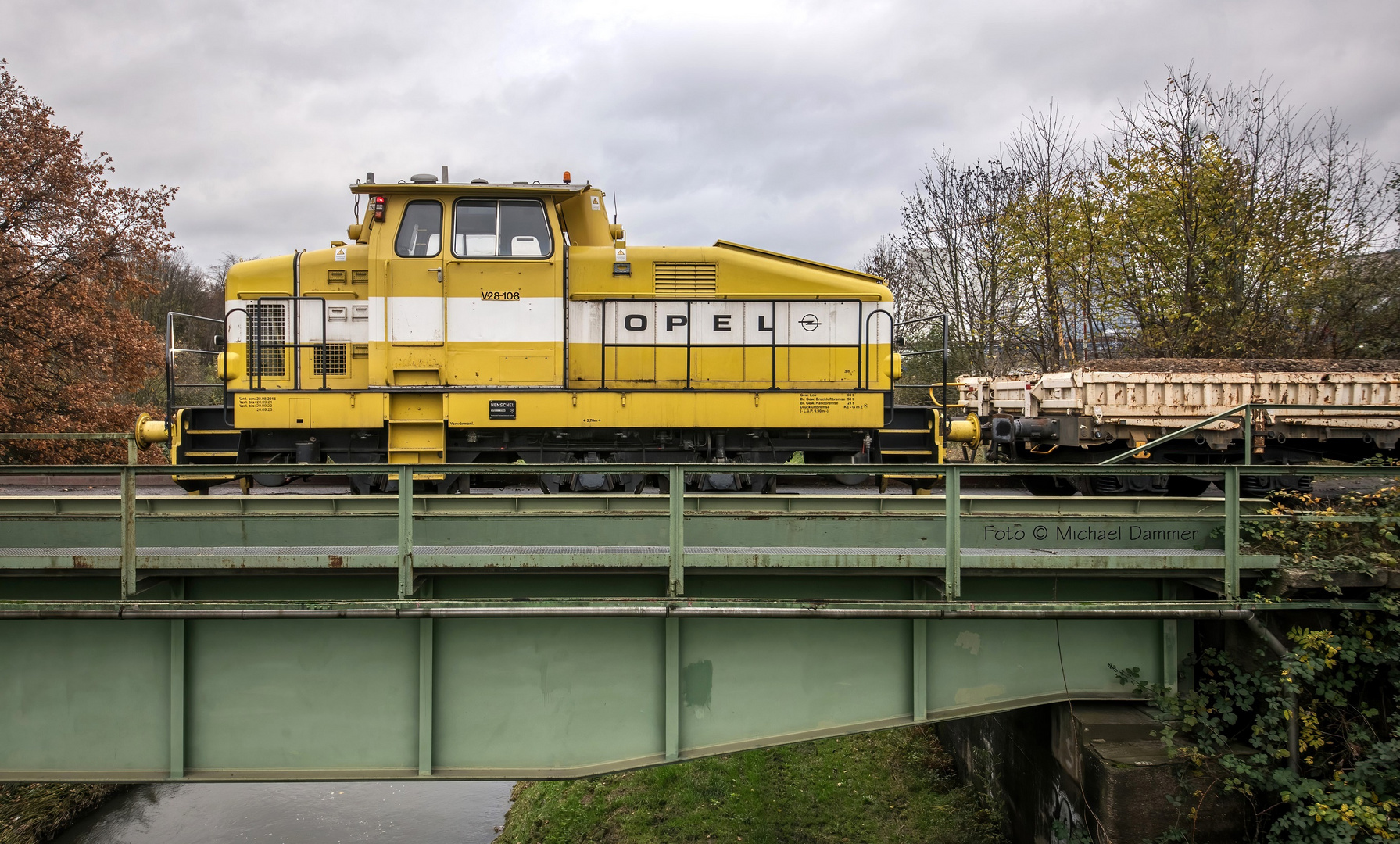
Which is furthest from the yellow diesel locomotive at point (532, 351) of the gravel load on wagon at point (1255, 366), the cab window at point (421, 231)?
the gravel load on wagon at point (1255, 366)

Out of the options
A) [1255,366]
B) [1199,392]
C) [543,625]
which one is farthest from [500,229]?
[1255,366]

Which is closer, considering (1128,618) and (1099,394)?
(1128,618)

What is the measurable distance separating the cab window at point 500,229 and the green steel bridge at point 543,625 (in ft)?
12.6

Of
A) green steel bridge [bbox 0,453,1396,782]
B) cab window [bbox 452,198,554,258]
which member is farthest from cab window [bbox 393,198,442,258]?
green steel bridge [bbox 0,453,1396,782]

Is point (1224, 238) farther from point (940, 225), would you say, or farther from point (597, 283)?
point (597, 283)

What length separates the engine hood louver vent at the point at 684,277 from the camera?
8711 millimetres

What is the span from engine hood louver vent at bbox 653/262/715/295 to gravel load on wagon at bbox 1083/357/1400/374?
262 inches

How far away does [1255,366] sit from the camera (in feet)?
36.7

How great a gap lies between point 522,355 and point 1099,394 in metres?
8.64

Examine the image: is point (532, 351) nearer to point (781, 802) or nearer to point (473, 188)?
point (473, 188)

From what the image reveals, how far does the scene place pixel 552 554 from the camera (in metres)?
4.80

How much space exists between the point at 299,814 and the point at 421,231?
9.33 metres

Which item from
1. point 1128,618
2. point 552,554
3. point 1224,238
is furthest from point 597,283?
point 1224,238

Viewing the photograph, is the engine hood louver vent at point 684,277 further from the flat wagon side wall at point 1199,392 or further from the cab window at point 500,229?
the flat wagon side wall at point 1199,392
